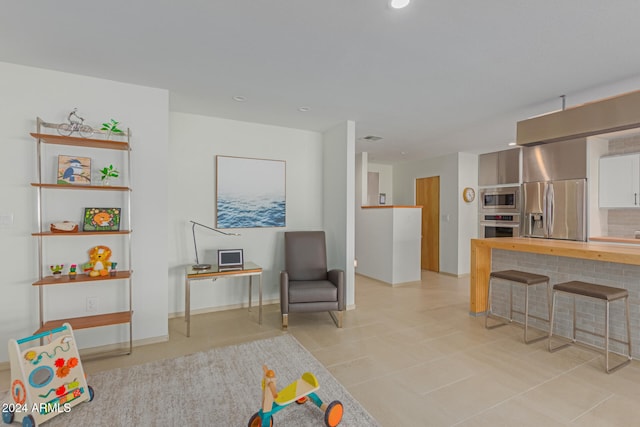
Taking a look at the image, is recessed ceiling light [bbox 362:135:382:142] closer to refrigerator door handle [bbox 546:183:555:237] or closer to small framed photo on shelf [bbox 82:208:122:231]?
refrigerator door handle [bbox 546:183:555:237]

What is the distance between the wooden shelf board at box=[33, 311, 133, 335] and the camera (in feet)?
8.18

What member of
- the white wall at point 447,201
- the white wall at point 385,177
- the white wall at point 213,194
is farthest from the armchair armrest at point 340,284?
the white wall at point 385,177

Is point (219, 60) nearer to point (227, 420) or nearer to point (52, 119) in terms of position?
point (52, 119)

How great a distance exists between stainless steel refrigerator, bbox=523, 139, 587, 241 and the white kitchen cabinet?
0.37m

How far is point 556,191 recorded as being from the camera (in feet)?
15.9

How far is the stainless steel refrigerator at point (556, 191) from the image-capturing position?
4574mm

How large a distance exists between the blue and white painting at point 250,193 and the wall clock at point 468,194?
381cm

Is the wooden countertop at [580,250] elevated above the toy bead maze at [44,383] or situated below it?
above

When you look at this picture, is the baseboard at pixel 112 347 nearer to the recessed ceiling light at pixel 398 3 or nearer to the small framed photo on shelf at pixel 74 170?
the small framed photo on shelf at pixel 74 170

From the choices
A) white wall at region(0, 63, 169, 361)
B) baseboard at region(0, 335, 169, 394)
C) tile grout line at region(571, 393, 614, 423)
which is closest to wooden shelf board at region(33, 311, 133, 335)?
white wall at region(0, 63, 169, 361)

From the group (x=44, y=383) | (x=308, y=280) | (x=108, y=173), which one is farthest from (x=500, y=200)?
(x=44, y=383)

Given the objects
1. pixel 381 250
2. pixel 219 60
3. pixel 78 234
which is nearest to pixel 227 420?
pixel 78 234

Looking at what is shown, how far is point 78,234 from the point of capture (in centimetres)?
253

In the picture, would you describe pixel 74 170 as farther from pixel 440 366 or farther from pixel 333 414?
pixel 440 366
